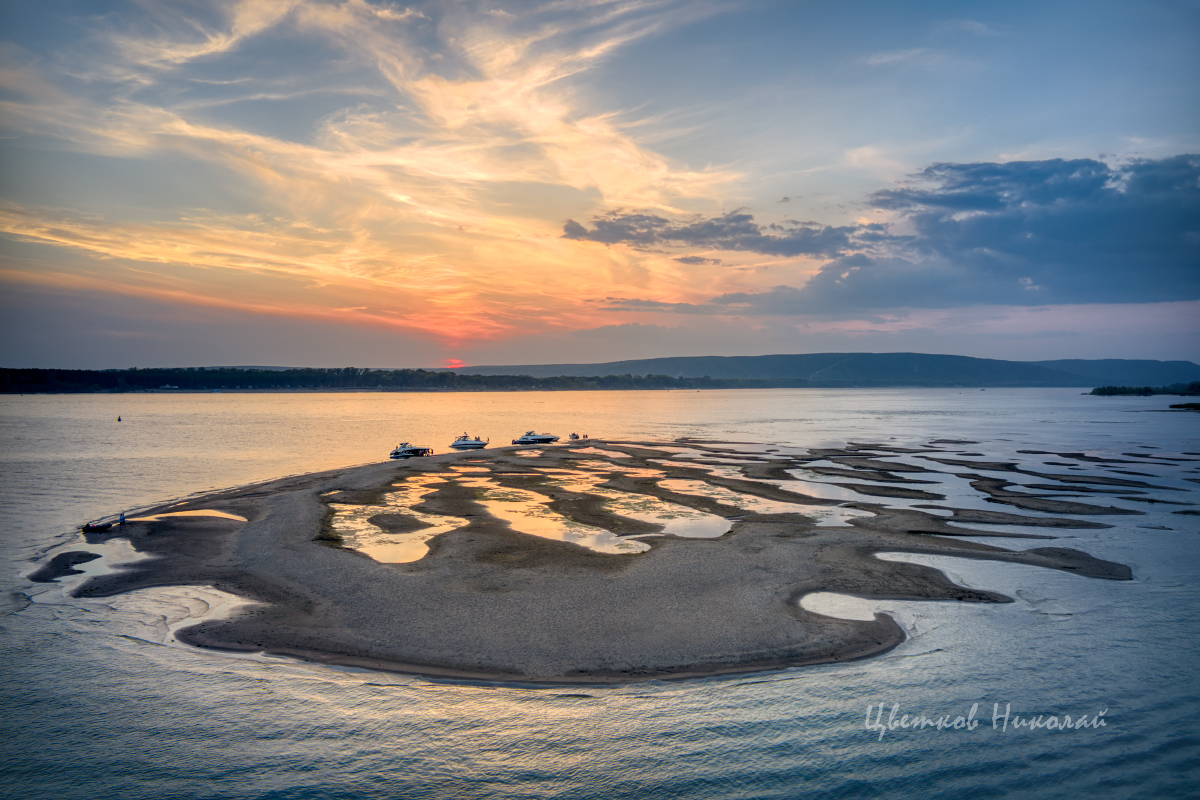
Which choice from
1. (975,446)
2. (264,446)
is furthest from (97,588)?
Result: (975,446)

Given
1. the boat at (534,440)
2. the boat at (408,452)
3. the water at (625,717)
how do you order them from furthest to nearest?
the boat at (534,440), the boat at (408,452), the water at (625,717)

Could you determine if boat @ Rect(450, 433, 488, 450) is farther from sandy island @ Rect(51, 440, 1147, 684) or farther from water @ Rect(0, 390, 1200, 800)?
water @ Rect(0, 390, 1200, 800)

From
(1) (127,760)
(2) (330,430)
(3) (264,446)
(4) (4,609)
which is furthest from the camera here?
(2) (330,430)

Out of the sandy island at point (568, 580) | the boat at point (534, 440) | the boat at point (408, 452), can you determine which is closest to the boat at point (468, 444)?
the boat at point (534, 440)

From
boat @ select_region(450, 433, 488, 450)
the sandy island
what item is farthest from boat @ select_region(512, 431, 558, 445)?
the sandy island

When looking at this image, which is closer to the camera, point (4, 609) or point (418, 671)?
point (418, 671)

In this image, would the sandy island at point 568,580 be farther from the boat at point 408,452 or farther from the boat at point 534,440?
the boat at point 534,440

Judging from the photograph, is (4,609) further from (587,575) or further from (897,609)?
(897,609)

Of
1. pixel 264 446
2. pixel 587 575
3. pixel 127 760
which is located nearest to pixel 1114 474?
pixel 587 575

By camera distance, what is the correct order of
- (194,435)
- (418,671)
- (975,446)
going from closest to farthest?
(418,671)
(975,446)
(194,435)
